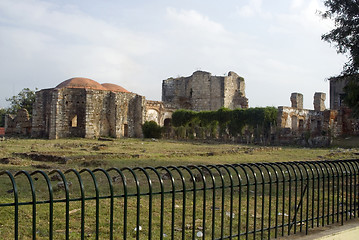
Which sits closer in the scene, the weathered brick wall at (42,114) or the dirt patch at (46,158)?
the dirt patch at (46,158)

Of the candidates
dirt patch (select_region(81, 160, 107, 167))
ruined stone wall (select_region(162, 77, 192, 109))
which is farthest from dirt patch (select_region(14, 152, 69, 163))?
ruined stone wall (select_region(162, 77, 192, 109))

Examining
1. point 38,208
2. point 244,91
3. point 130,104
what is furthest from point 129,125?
point 38,208

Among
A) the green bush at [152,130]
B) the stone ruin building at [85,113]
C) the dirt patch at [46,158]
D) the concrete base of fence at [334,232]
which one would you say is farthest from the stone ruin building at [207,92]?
the concrete base of fence at [334,232]

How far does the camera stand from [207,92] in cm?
4462

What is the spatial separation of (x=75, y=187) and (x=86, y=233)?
3183mm

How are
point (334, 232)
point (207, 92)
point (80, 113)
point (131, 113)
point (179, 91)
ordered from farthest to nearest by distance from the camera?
point (179, 91) → point (207, 92) → point (131, 113) → point (80, 113) → point (334, 232)

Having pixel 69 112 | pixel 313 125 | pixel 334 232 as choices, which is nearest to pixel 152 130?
pixel 69 112

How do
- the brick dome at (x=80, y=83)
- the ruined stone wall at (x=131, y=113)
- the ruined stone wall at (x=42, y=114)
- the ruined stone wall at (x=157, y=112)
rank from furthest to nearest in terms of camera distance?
the ruined stone wall at (x=157, y=112) < the brick dome at (x=80, y=83) < the ruined stone wall at (x=131, y=113) < the ruined stone wall at (x=42, y=114)

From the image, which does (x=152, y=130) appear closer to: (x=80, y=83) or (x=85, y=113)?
(x=85, y=113)

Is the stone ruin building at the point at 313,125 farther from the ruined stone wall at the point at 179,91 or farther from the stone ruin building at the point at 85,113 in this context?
the ruined stone wall at the point at 179,91

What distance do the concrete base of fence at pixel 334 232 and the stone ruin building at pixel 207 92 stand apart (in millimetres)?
37945

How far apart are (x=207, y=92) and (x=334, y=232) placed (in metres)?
40.2

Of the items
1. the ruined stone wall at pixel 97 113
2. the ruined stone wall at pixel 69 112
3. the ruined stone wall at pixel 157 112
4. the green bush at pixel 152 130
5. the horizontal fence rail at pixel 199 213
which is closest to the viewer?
the horizontal fence rail at pixel 199 213

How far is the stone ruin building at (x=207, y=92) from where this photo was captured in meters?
43.9
